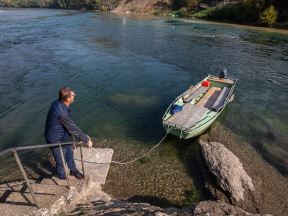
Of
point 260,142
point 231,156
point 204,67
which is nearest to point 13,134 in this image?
point 231,156

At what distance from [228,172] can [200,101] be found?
7781 millimetres

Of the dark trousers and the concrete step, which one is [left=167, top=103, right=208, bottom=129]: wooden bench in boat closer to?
the concrete step

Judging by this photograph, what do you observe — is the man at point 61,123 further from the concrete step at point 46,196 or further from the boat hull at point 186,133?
the boat hull at point 186,133

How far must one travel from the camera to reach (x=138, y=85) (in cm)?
2219

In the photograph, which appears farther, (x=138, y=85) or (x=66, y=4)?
(x=66, y=4)

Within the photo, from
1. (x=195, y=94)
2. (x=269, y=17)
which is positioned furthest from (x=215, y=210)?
(x=269, y=17)

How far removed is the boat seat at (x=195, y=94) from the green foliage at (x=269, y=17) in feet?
172

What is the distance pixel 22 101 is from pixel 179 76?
1374cm

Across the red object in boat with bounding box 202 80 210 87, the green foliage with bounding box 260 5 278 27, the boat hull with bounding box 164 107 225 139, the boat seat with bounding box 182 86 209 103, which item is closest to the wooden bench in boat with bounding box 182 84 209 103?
the boat seat with bounding box 182 86 209 103

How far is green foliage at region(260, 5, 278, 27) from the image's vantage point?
62.2m

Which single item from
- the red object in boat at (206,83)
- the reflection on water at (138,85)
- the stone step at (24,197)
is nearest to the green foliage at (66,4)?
the reflection on water at (138,85)

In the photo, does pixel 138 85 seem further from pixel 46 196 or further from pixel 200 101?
pixel 46 196

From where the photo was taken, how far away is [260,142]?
560 inches

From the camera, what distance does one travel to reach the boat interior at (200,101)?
46.5 ft
